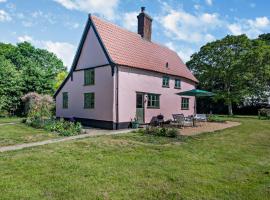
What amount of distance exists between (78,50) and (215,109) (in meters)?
27.4

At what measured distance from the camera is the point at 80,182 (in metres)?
5.72

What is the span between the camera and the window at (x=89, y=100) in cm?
1838

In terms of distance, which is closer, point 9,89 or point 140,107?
point 140,107

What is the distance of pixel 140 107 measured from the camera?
18.6 meters

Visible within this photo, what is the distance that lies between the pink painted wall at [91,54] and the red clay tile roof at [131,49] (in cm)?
80

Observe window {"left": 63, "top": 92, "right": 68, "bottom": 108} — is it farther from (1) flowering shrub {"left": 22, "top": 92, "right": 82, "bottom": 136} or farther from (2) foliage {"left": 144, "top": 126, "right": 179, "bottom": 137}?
(2) foliage {"left": 144, "top": 126, "right": 179, "bottom": 137}

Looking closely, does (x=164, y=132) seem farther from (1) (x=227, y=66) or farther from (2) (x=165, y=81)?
(1) (x=227, y=66)

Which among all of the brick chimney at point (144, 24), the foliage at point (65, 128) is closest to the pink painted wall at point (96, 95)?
the foliage at point (65, 128)

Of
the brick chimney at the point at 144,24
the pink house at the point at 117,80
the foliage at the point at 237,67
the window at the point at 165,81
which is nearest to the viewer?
the pink house at the point at 117,80

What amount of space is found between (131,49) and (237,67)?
18.6 metres

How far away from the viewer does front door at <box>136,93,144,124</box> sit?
1828 centimetres

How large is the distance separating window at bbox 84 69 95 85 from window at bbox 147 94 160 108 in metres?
4.73

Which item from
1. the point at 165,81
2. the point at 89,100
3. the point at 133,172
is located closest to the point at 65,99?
the point at 89,100

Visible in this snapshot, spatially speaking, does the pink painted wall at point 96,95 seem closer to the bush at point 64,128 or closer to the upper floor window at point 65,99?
the upper floor window at point 65,99
